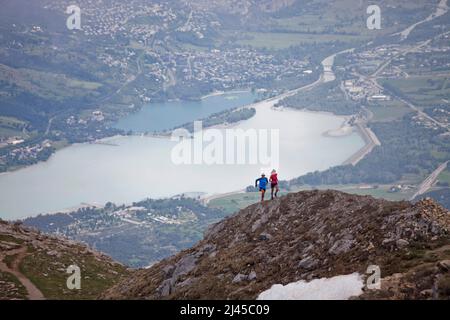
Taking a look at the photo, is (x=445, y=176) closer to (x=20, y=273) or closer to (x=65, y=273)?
(x=65, y=273)

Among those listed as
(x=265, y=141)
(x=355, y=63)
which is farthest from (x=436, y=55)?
(x=265, y=141)

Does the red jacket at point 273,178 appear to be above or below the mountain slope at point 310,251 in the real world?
above

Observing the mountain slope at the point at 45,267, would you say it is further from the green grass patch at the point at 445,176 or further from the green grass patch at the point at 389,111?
the green grass patch at the point at 389,111

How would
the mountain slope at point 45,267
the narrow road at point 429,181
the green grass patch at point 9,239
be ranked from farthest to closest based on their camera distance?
the narrow road at point 429,181, the green grass patch at point 9,239, the mountain slope at point 45,267

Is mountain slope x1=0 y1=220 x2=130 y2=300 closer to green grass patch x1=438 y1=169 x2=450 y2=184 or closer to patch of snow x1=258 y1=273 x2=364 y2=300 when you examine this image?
patch of snow x1=258 y1=273 x2=364 y2=300

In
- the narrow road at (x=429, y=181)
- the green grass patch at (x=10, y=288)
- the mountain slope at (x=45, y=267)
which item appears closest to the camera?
the green grass patch at (x=10, y=288)

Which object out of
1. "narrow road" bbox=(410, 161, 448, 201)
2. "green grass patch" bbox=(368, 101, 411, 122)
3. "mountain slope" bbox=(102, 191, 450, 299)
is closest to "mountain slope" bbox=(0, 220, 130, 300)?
"mountain slope" bbox=(102, 191, 450, 299)

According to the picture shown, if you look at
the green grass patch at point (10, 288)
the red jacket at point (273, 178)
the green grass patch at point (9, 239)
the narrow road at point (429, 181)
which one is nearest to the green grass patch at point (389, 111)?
the narrow road at point (429, 181)
